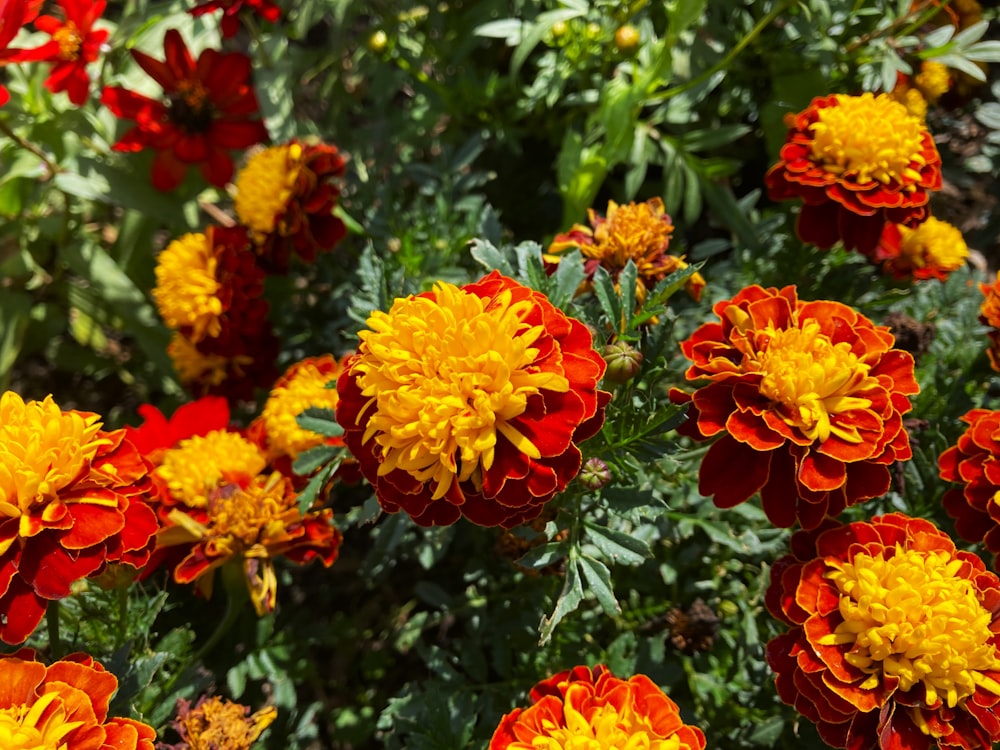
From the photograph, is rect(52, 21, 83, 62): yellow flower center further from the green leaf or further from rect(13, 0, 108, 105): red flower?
the green leaf

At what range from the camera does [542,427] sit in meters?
1.09

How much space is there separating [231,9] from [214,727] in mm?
1621

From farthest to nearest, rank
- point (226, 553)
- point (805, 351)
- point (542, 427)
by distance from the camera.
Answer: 1. point (226, 553)
2. point (805, 351)
3. point (542, 427)

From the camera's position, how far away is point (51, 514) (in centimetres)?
117

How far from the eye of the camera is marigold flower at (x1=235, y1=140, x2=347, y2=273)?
189 cm

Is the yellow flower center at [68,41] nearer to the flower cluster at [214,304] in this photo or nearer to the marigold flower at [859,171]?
the flower cluster at [214,304]

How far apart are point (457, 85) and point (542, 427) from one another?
4.89ft

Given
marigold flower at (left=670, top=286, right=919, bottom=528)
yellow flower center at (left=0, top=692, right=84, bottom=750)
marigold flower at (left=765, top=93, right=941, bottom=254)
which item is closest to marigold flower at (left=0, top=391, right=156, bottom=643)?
yellow flower center at (left=0, top=692, right=84, bottom=750)

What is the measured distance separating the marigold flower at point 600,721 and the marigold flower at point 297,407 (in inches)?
27.2

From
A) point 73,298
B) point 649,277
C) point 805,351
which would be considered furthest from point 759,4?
point 73,298

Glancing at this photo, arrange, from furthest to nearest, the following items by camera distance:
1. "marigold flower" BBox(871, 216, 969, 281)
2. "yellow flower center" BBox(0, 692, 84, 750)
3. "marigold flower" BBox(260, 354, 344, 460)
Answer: "marigold flower" BBox(871, 216, 969, 281), "marigold flower" BBox(260, 354, 344, 460), "yellow flower center" BBox(0, 692, 84, 750)

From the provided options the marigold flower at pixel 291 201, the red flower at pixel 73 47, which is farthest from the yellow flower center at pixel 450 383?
the red flower at pixel 73 47

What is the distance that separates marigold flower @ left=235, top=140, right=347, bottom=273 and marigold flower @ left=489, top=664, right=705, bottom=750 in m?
1.21

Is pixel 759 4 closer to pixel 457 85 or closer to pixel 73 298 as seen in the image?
pixel 457 85
